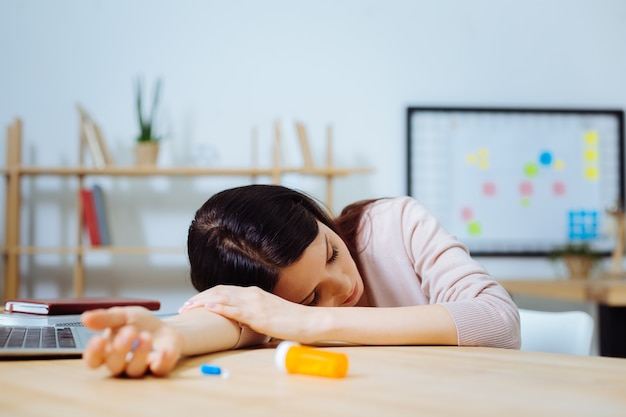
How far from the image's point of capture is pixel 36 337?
80 centimetres

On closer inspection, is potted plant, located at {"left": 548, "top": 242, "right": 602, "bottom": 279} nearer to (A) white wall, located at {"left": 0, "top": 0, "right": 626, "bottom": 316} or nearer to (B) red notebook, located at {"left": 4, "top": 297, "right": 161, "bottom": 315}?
(A) white wall, located at {"left": 0, "top": 0, "right": 626, "bottom": 316}

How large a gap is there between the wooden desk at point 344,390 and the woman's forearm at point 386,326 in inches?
3.3

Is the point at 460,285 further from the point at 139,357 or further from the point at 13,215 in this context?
the point at 13,215

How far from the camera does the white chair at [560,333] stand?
125 cm

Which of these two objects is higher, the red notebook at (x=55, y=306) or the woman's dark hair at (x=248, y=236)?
the woman's dark hair at (x=248, y=236)

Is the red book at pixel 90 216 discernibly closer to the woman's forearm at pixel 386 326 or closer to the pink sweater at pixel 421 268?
the pink sweater at pixel 421 268

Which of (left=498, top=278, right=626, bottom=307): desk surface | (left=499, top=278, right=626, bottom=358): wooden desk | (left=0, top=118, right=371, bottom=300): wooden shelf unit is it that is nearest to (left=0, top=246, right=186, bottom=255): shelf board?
(left=0, top=118, right=371, bottom=300): wooden shelf unit

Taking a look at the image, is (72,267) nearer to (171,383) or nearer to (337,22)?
(337,22)

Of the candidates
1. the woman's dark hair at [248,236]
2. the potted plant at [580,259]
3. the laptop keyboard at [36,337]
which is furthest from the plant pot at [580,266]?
the laptop keyboard at [36,337]

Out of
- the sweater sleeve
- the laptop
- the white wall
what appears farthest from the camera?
the white wall

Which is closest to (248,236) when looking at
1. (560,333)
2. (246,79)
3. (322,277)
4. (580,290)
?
(322,277)

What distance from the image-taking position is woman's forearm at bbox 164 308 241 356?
72 centimetres

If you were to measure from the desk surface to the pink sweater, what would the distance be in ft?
4.87

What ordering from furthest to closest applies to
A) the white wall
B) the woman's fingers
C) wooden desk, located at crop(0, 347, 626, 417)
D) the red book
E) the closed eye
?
the white wall, the red book, the closed eye, the woman's fingers, wooden desk, located at crop(0, 347, 626, 417)
